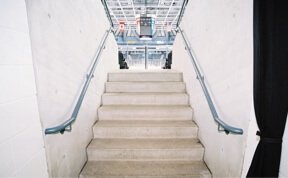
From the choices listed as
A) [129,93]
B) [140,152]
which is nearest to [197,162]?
[140,152]

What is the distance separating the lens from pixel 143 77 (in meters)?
2.84

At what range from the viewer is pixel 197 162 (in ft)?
5.79

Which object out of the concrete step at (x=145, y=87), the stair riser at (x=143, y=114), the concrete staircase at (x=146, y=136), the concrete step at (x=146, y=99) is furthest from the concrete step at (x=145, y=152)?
the concrete step at (x=145, y=87)

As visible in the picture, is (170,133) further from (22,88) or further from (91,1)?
(91,1)

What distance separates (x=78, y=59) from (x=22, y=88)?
32.4 inches

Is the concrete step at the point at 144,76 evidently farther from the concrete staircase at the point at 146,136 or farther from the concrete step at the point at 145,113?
the concrete step at the point at 145,113

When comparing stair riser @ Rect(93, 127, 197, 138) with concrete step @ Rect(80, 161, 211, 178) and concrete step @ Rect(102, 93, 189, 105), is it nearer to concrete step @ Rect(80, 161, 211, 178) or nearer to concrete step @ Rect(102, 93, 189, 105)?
concrete step @ Rect(80, 161, 211, 178)

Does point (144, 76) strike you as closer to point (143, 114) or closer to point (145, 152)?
point (143, 114)

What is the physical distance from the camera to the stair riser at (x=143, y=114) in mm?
2199

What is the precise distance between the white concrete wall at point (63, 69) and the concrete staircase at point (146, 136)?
0.24 metres

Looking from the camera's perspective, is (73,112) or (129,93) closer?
(73,112)

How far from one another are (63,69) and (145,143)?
1.29 metres

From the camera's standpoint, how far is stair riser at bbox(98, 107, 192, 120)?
2.20 meters

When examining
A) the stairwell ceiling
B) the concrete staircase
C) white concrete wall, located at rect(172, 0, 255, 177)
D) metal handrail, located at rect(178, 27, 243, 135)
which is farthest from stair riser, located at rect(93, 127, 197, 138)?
the stairwell ceiling
